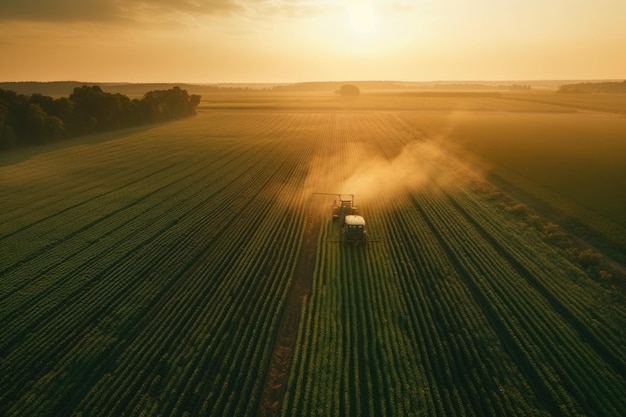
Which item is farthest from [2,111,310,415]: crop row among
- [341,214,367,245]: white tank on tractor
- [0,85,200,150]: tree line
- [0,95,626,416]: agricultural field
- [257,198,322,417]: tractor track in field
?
[0,85,200,150]: tree line

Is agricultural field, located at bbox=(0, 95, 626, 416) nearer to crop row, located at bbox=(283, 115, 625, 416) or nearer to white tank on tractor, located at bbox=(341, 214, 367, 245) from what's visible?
crop row, located at bbox=(283, 115, 625, 416)

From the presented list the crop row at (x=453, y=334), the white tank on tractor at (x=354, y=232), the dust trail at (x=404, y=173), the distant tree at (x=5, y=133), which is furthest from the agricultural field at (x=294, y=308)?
the distant tree at (x=5, y=133)

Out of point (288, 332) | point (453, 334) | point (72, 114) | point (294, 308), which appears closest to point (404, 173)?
point (294, 308)

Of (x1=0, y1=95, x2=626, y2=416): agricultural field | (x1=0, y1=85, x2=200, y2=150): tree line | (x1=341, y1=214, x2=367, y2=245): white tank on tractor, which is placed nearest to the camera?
(x1=0, y1=95, x2=626, y2=416): agricultural field

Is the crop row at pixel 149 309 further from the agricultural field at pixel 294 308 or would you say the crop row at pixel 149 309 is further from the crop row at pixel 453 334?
the crop row at pixel 453 334

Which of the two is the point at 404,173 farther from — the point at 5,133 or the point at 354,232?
the point at 5,133

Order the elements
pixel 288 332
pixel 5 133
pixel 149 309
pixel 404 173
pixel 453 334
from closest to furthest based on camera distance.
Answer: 1. pixel 453 334
2. pixel 288 332
3. pixel 149 309
4. pixel 404 173
5. pixel 5 133
